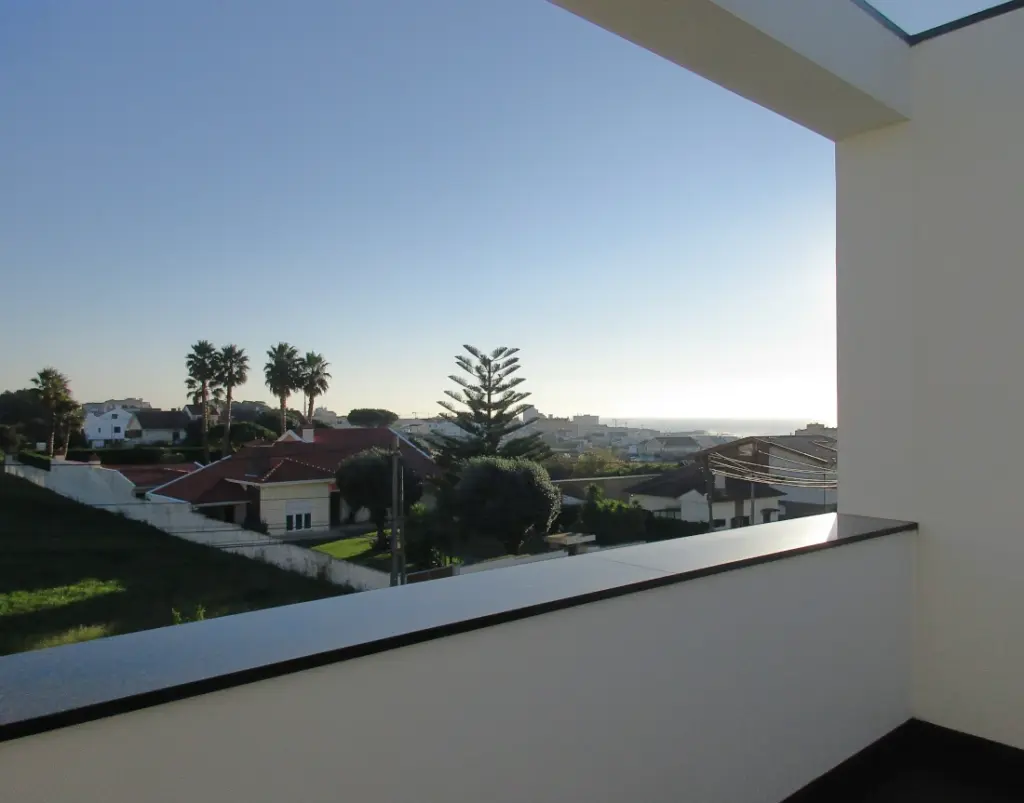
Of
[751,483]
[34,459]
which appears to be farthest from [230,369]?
[751,483]

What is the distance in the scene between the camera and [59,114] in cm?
923

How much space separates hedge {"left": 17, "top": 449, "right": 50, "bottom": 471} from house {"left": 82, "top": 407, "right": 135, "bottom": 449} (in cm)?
74

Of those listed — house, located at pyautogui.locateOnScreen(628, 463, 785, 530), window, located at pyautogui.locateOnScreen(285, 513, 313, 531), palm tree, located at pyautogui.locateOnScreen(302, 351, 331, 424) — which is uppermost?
palm tree, located at pyautogui.locateOnScreen(302, 351, 331, 424)

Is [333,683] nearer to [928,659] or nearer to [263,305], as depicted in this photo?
[928,659]

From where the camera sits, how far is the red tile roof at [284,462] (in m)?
8.50

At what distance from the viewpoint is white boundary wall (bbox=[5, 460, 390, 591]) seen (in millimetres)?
8453

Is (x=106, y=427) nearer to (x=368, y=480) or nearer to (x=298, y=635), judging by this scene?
(x=368, y=480)

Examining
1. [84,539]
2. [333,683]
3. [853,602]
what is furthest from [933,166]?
[84,539]

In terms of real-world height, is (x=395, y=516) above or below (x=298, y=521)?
above

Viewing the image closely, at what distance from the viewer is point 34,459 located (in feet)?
26.4

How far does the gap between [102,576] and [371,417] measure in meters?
5.30

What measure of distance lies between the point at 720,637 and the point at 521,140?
5876mm

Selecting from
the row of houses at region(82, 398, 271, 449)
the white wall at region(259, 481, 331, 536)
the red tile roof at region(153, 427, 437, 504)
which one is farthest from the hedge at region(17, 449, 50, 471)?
the white wall at region(259, 481, 331, 536)

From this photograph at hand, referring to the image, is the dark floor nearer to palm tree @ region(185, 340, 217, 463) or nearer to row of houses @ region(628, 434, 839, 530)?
row of houses @ region(628, 434, 839, 530)
